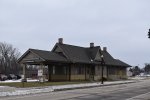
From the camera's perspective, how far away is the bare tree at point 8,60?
4815 inches

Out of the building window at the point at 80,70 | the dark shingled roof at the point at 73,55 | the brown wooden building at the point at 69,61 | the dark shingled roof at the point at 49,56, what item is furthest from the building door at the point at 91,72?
the dark shingled roof at the point at 49,56

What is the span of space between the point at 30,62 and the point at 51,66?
4.75 meters

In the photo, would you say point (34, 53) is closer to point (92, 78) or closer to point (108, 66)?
point (92, 78)

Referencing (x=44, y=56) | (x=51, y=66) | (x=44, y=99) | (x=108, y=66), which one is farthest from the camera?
(x=108, y=66)

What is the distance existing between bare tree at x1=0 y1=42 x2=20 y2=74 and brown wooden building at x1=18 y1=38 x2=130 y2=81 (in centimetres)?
5942

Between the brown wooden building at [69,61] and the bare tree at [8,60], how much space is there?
5942 centimetres

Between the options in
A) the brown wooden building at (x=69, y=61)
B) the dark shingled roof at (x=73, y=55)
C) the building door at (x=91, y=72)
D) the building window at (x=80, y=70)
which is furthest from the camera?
the building door at (x=91, y=72)

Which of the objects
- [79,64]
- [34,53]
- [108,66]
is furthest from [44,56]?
[108,66]

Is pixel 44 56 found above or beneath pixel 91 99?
above

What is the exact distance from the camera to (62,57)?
56406mm

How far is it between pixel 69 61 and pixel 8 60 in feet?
244

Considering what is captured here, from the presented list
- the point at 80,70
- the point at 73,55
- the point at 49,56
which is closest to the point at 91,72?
the point at 80,70

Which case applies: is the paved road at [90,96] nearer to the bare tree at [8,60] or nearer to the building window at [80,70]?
the building window at [80,70]

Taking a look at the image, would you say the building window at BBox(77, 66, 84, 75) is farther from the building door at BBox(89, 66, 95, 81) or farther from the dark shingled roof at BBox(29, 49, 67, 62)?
the dark shingled roof at BBox(29, 49, 67, 62)
